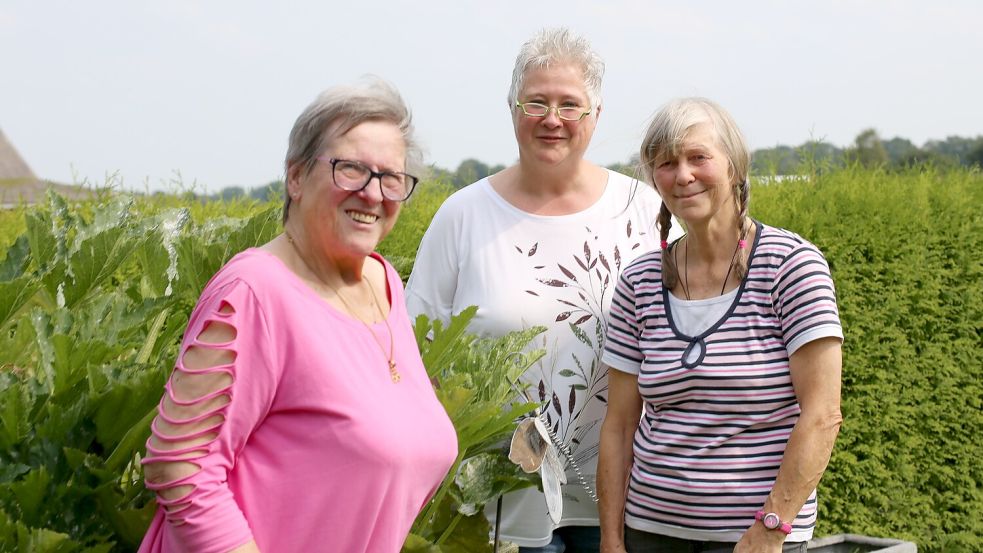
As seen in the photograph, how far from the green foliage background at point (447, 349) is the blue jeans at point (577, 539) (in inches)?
19.3

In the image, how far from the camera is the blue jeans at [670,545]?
8.74 feet

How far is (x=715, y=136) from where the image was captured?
8.96 feet

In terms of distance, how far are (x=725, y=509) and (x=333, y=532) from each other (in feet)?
3.87

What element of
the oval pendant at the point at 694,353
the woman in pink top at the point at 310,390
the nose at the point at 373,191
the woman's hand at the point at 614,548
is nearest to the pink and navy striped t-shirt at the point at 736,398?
the oval pendant at the point at 694,353

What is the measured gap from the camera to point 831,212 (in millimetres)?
5871

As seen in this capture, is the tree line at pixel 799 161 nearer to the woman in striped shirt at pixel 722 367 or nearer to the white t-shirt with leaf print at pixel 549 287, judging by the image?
the white t-shirt with leaf print at pixel 549 287

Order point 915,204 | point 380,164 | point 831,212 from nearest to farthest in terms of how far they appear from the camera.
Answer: point 380,164
point 831,212
point 915,204

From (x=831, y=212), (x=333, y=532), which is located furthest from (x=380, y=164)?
(x=831, y=212)

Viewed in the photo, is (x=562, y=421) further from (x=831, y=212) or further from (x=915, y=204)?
(x=915, y=204)

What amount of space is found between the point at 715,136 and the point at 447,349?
891 millimetres

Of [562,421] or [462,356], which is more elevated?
[462,356]

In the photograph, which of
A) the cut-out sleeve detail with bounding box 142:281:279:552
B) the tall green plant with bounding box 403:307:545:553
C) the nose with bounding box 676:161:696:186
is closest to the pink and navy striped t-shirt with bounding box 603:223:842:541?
the nose with bounding box 676:161:696:186

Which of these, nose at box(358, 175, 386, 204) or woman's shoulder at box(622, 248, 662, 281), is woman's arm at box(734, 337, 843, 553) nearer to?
woman's shoulder at box(622, 248, 662, 281)

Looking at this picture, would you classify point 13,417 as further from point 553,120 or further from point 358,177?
point 553,120
